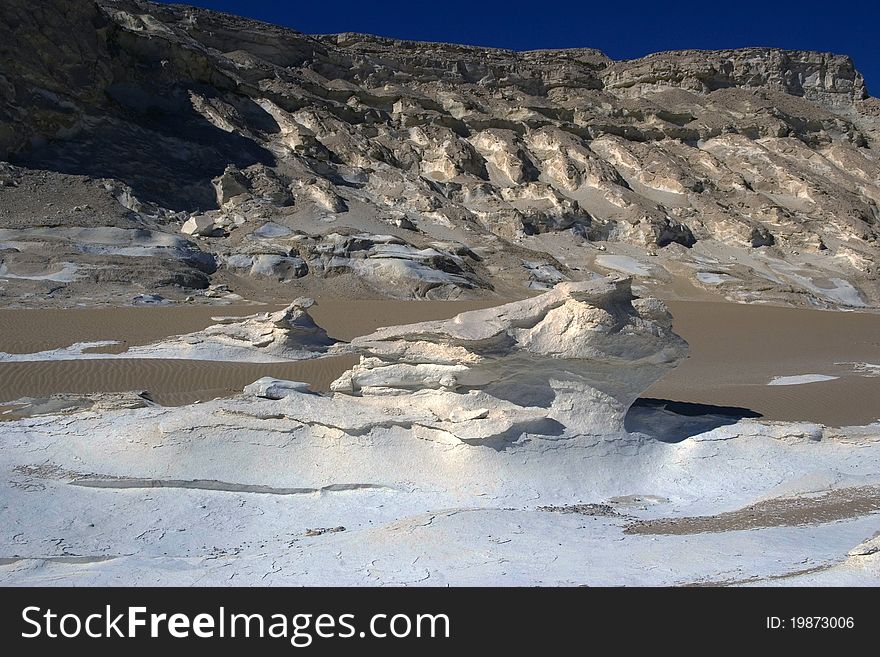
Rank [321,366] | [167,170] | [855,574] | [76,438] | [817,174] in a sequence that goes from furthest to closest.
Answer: [817,174], [167,170], [321,366], [76,438], [855,574]

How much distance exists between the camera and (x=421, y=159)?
3125cm

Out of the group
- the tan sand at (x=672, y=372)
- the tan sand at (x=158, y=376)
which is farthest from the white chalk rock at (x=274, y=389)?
the tan sand at (x=672, y=372)

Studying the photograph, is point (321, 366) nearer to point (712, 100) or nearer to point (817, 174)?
point (817, 174)

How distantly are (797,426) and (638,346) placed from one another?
187cm

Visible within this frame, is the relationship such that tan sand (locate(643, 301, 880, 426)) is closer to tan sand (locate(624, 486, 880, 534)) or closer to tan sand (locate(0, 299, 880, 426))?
tan sand (locate(0, 299, 880, 426))

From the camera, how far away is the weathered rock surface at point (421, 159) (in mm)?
22000

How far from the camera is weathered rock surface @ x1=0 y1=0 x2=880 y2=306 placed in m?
22.0

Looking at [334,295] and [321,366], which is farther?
[334,295]

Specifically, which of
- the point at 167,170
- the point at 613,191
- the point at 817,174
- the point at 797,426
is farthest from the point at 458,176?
the point at 797,426

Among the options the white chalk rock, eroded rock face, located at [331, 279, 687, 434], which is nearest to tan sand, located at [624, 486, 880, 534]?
eroded rock face, located at [331, 279, 687, 434]

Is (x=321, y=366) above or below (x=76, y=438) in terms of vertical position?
above

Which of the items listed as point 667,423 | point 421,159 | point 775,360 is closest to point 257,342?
point 667,423

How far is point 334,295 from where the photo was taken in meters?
19.9

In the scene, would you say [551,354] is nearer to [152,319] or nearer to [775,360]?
[775,360]
